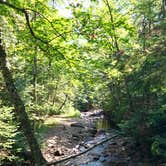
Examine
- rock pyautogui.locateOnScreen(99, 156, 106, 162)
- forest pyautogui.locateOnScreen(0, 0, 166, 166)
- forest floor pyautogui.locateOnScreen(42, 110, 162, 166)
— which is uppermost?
forest pyautogui.locateOnScreen(0, 0, 166, 166)

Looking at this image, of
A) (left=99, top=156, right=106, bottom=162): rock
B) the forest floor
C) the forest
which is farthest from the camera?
(left=99, top=156, right=106, bottom=162): rock

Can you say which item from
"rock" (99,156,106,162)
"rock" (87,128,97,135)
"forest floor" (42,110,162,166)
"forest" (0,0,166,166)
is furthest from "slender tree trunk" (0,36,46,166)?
"rock" (87,128,97,135)

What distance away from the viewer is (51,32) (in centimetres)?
521

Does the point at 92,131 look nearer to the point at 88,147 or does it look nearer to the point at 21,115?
the point at 88,147

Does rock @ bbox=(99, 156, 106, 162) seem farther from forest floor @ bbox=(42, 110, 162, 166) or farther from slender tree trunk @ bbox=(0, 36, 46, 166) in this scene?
slender tree trunk @ bbox=(0, 36, 46, 166)

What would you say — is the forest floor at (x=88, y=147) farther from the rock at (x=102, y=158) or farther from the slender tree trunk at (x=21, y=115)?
the slender tree trunk at (x=21, y=115)

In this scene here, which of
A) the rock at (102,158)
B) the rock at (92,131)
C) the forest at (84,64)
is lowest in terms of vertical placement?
→ the rock at (102,158)

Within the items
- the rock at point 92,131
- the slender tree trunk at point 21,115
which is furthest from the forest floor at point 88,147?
the slender tree trunk at point 21,115

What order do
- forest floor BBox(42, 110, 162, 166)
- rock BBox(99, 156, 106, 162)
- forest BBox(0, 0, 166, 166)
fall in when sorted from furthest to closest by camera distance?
rock BBox(99, 156, 106, 162) → forest floor BBox(42, 110, 162, 166) → forest BBox(0, 0, 166, 166)

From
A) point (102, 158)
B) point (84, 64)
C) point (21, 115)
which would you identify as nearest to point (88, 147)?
point (102, 158)

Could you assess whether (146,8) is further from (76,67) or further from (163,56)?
(76,67)

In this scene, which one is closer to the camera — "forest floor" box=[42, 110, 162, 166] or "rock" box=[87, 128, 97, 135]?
"forest floor" box=[42, 110, 162, 166]

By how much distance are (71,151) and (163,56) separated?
6.90m

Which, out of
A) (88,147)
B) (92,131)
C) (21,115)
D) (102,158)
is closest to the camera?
(21,115)
